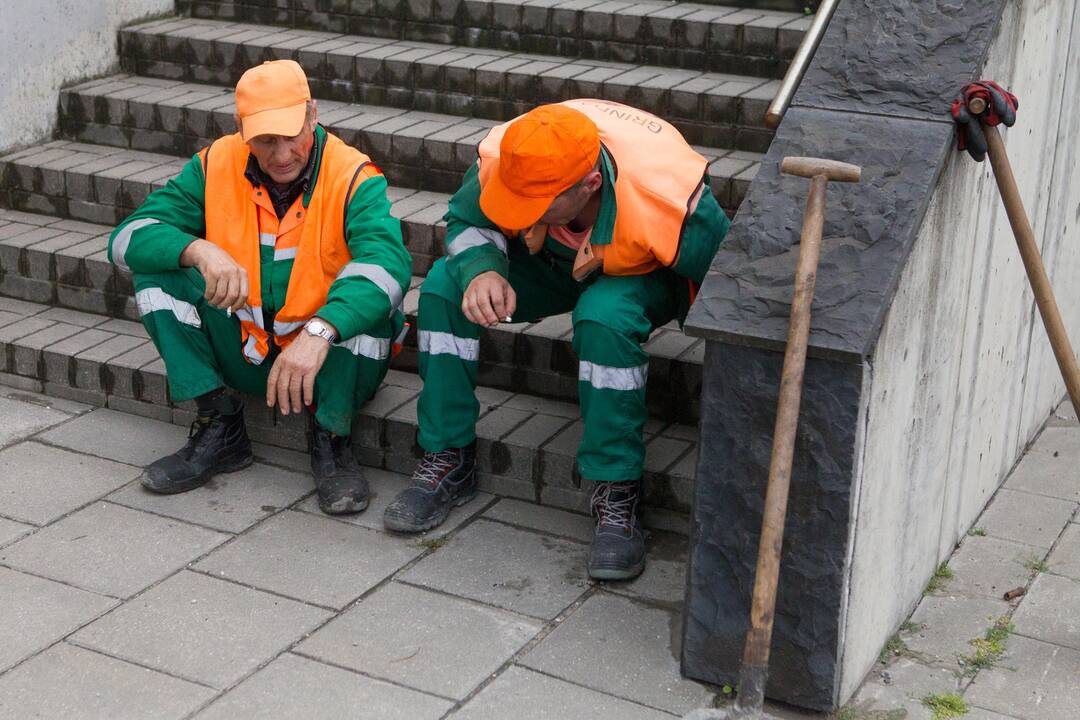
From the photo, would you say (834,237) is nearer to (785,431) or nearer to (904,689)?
(785,431)

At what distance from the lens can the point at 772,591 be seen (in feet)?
10.2

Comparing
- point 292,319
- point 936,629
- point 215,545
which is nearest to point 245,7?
point 292,319

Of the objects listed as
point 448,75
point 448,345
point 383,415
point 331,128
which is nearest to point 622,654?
point 448,345

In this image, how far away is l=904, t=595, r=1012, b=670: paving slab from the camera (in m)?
3.74

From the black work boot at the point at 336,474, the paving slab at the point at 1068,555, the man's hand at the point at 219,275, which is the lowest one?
the paving slab at the point at 1068,555

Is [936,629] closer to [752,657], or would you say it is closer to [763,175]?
[752,657]

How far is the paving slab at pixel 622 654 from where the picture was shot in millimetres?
3535

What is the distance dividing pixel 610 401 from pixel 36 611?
165 cm

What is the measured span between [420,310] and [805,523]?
1.50 metres

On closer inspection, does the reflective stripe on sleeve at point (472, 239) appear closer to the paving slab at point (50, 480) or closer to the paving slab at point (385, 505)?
the paving slab at point (385, 505)

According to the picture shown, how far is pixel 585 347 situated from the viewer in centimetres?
398

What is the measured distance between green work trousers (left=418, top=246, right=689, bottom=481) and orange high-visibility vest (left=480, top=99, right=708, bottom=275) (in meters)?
0.10

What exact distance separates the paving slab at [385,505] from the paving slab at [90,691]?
0.94 m

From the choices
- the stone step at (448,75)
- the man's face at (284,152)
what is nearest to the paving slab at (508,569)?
the man's face at (284,152)
